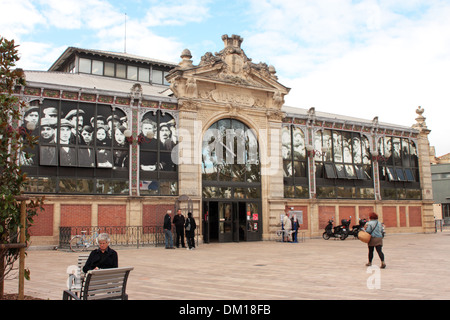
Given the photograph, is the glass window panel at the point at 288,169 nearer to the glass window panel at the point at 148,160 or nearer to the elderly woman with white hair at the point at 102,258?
the glass window panel at the point at 148,160

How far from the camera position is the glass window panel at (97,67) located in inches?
1173

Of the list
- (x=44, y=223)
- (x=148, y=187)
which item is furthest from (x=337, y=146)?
(x=44, y=223)

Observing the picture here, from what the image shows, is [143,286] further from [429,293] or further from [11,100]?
[429,293]

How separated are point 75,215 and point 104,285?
1595 cm

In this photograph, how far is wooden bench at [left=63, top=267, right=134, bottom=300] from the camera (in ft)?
19.9

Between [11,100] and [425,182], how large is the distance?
3233 cm

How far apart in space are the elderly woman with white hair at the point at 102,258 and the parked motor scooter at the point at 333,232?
21216 mm

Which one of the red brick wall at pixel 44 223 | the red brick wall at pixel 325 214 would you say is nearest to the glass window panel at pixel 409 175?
the red brick wall at pixel 325 214

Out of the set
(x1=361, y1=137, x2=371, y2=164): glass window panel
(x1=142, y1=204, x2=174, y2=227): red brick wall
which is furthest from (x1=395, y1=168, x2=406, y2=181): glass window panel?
(x1=142, y1=204, x2=174, y2=227): red brick wall

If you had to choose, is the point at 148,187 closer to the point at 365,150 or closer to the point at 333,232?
the point at 333,232

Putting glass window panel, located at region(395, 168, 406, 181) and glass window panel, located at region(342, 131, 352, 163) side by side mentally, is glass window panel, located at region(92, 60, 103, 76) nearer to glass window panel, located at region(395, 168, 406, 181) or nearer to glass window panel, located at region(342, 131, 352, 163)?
glass window panel, located at region(342, 131, 352, 163)

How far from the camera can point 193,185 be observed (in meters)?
23.9

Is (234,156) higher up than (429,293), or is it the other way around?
(234,156)
